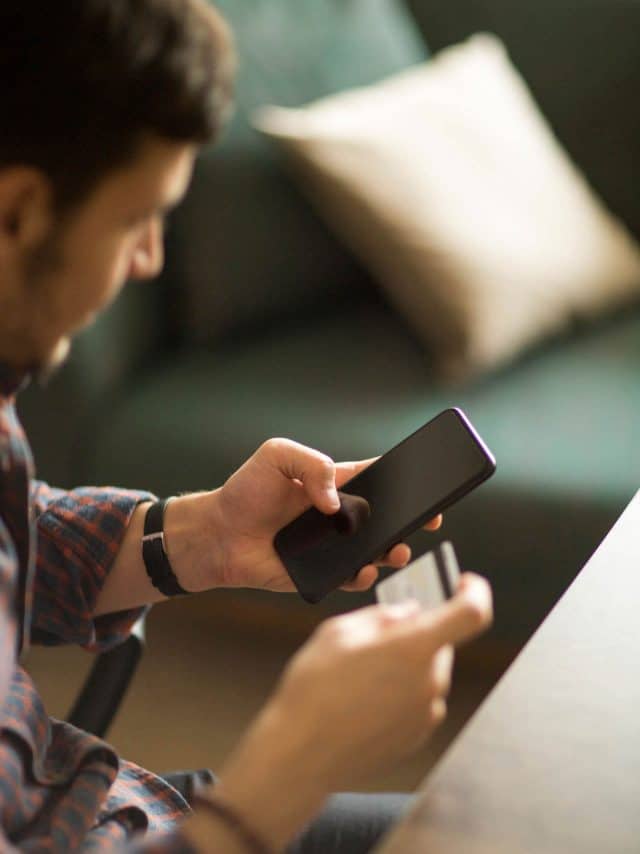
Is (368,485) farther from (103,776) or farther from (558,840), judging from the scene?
(558,840)

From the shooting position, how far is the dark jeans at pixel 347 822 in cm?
96

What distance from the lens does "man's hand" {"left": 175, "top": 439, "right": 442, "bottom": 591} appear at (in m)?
1.03

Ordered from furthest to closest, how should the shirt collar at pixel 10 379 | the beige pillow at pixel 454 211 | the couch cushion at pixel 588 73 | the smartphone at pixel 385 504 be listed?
the couch cushion at pixel 588 73
the beige pillow at pixel 454 211
the smartphone at pixel 385 504
the shirt collar at pixel 10 379

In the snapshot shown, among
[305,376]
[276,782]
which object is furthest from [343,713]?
[305,376]

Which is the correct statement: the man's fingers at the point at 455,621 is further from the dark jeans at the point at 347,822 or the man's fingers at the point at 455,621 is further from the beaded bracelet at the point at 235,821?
the dark jeans at the point at 347,822

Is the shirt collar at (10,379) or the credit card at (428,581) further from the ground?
the shirt collar at (10,379)

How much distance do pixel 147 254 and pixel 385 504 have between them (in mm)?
291

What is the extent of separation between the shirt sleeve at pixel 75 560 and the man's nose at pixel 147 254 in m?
0.26

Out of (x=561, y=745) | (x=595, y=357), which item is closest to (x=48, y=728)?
(x=561, y=745)

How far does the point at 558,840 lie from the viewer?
0.63 meters

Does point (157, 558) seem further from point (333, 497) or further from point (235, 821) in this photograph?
point (235, 821)

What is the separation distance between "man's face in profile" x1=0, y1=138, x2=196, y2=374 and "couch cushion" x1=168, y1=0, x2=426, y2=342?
1039mm

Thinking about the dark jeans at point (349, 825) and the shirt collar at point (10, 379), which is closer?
the shirt collar at point (10, 379)

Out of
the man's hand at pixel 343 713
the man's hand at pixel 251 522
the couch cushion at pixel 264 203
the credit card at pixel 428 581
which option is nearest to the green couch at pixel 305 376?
the couch cushion at pixel 264 203
